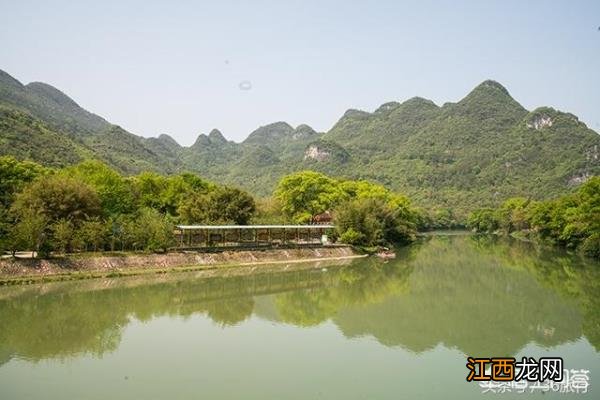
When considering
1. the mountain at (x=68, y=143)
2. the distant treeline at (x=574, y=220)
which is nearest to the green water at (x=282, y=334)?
the distant treeline at (x=574, y=220)

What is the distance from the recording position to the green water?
1548cm

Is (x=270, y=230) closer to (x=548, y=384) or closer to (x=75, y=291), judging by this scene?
(x=75, y=291)

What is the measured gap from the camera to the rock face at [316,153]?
183m

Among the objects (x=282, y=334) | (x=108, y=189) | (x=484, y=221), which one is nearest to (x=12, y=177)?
(x=108, y=189)

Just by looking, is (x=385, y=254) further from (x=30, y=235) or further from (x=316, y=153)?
(x=316, y=153)

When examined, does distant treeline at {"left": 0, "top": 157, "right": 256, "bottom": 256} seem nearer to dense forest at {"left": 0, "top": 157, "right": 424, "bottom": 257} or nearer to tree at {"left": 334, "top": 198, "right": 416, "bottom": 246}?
dense forest at {"left": 0, "top": 157, "right": 424, "bottom": 257}

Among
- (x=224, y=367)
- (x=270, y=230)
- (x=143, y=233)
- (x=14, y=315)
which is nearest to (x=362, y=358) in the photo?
(x=224, y=367)

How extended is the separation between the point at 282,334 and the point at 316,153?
6451 inches

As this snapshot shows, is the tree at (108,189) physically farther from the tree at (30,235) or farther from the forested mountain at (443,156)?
the forested mountain at (443,156)

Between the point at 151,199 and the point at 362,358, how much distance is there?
4591 cm

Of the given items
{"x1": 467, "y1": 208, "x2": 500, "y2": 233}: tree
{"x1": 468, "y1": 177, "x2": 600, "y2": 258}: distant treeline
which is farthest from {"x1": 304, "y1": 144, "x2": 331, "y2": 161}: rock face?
{"x1": 468, "y1": 177, "x2": 600, "y2": 258}: distant treeline

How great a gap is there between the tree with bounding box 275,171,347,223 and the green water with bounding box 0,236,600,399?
29860mm

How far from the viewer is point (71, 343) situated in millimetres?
20078

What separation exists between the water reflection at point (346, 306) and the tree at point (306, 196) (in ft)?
83.8
